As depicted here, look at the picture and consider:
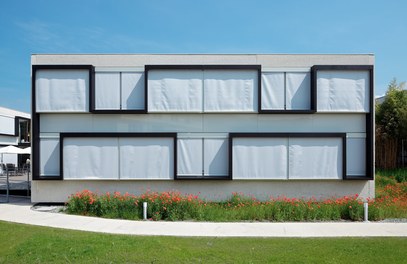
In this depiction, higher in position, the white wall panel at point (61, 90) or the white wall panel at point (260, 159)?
the white wall panel at point (61, 90)

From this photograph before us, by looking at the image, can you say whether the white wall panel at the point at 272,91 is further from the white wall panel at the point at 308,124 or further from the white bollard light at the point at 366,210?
the white bollard light at the point at 366,210

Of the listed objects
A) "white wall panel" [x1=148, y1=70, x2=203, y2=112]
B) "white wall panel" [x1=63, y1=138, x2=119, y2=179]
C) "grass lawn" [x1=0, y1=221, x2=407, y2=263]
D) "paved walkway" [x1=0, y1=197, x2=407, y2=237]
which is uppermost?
"white wall panel" [x1=148, y1=70, x2=203, y2=112]

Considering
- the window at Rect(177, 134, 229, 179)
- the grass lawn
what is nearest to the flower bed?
the window at Rect(177, 134, 229, 179)

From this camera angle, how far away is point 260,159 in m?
13.4

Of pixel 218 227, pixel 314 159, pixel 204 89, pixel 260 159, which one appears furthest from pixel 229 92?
pixel 218 227

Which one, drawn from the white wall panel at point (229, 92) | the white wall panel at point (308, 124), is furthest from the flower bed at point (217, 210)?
the white wall panel at point (229, 92)

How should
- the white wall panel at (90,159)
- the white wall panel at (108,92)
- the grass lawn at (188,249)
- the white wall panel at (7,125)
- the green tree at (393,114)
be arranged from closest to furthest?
the grass lawn at (188,249), the white wall panel at (90,159), the white wall panel at (108,92), the green tree at (393,114), the white wall panel at (7,125)

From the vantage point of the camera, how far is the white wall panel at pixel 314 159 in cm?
1346

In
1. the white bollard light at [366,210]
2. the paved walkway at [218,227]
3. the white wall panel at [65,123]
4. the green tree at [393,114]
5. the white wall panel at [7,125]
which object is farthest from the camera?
the white wall panel at [7,125]

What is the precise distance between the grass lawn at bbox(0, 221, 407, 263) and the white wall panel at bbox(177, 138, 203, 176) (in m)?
5.39

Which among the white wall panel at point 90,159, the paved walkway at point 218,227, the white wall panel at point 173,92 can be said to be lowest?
the paved walkway at point 218,227

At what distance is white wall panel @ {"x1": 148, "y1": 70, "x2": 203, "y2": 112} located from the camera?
527 inches

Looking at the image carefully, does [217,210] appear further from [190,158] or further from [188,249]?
[188,249]

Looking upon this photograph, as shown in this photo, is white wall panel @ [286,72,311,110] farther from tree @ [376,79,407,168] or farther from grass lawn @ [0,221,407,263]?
tree @ [376,79,407,168]
